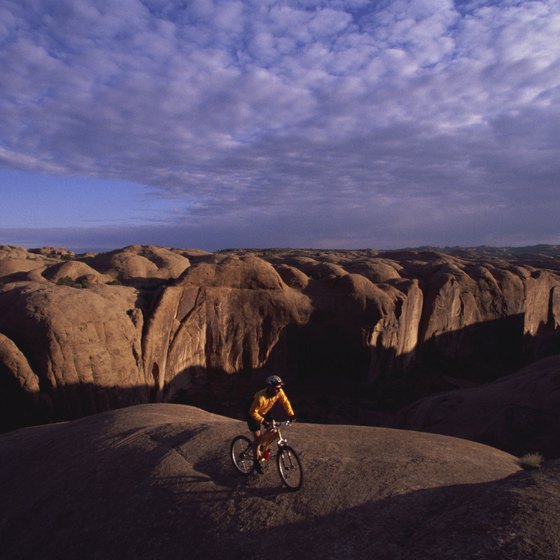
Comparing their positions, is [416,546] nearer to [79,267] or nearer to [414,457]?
[414,457]

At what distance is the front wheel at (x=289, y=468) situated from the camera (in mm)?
7844

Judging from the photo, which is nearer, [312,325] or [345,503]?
[345,503]

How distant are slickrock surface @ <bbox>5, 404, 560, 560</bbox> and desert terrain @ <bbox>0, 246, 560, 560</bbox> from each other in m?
0.04

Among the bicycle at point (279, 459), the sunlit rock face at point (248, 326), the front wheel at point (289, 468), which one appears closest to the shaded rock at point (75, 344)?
the sunlit rock face at point (248, 326)

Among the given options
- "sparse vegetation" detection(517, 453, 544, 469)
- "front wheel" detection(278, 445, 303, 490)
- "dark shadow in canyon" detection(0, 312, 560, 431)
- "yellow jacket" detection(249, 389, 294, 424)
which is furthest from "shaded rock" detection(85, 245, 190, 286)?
"front wheel" detection(278, 445, 303, 490)

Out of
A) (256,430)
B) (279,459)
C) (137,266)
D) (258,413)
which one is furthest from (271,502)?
(137,266)

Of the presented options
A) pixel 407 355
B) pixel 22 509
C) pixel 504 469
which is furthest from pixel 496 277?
pixel 22 509

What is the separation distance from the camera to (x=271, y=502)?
298 inches

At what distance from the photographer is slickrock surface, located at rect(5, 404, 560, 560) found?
641cm

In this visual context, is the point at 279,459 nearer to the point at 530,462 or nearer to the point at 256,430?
the point at 256,430

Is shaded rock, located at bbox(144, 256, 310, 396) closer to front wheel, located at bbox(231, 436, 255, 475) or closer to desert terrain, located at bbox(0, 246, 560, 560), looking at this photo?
desert terrain, located at bbox(0, 246, 560, 560)

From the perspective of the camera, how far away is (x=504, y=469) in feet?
33.8

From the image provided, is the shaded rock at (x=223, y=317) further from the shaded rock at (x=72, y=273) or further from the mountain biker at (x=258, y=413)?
the mountain biker at (x=258, y=413)

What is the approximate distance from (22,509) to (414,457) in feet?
25.2
